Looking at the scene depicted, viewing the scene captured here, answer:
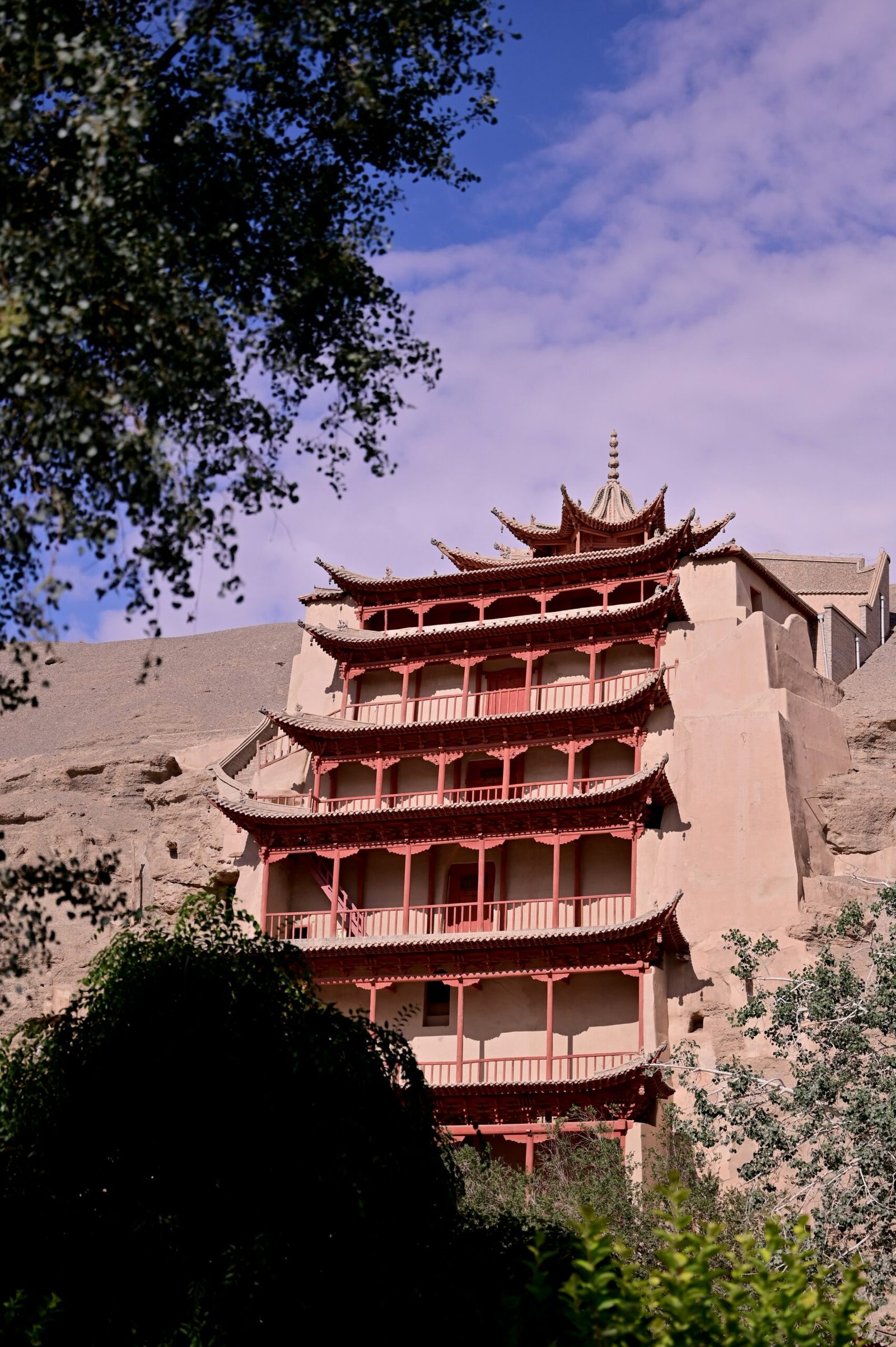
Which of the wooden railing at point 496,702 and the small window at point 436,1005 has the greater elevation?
the wooden railing at point 496,702

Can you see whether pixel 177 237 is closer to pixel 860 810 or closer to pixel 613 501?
pixel 860 810

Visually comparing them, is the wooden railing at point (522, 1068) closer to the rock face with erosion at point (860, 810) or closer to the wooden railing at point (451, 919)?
the wooden railing at point (451, 919)

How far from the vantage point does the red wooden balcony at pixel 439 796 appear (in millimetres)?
32344

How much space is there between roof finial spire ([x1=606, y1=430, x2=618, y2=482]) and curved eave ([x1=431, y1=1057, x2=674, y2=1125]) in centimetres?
1680

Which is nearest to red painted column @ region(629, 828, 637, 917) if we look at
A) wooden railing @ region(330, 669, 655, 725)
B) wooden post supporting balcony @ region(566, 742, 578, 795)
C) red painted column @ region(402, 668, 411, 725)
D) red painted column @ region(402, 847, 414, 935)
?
wooden post supporting balcony @ region(566, 742, 578, 795)

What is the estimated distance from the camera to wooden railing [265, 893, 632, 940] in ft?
101

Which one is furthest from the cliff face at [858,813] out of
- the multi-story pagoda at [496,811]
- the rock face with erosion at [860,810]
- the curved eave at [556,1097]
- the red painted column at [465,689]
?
the red painted column at [465,689]

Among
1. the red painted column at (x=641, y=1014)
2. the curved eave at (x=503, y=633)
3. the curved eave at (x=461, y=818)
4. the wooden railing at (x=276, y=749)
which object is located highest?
the curved eave at (x=503, y=633)

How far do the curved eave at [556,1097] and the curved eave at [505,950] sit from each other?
7.52 feet

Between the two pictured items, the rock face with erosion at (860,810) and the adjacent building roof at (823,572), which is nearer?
the rock face with erosion at (860,810)

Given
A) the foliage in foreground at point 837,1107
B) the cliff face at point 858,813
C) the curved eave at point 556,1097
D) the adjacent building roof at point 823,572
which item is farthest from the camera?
the adjacent building roof at point 823,572

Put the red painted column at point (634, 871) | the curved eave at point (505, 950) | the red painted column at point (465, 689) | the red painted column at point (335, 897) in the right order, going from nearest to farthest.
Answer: the curved eave at point (505, 950) → the red painted column at point (634, 871) → the red painted column at point (335, 897) → the red painted column at point (465, 689)

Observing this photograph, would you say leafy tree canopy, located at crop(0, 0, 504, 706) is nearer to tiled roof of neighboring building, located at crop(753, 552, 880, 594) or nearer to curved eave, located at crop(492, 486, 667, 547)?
curved eave, located at crop(492, 486, 667, 547)

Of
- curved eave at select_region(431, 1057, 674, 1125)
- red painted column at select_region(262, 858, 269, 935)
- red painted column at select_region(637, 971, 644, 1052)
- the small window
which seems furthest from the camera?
red painted column at select_region(262, 858, 269, 935)
